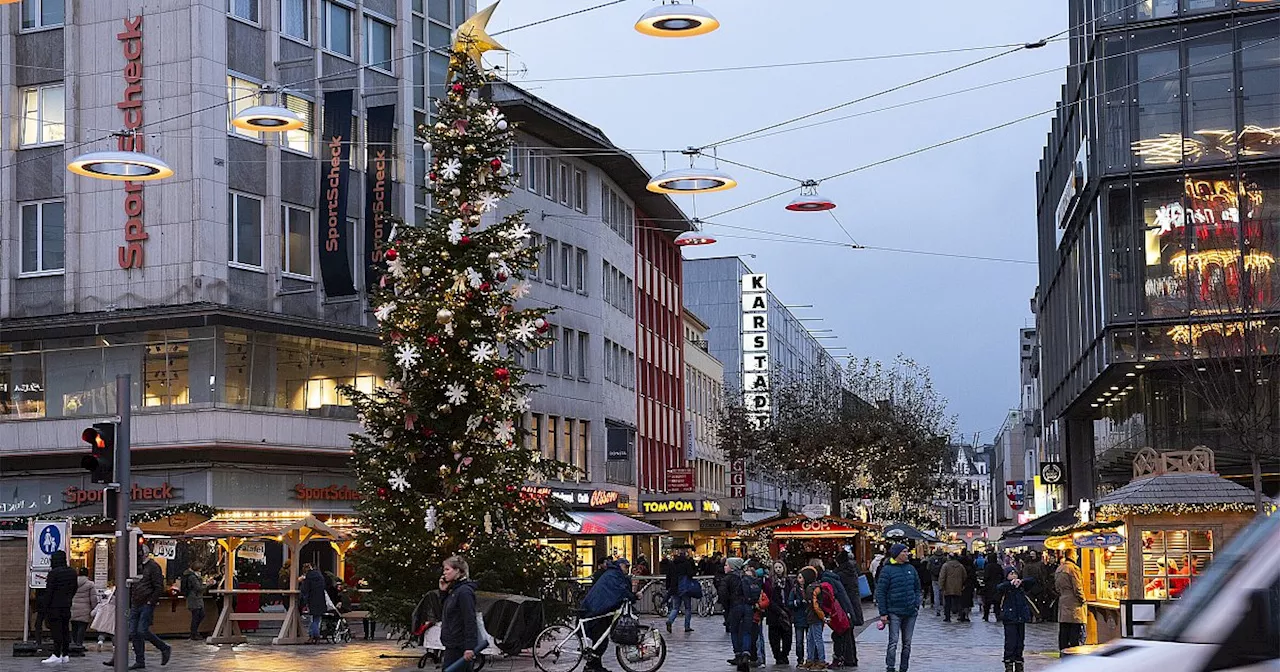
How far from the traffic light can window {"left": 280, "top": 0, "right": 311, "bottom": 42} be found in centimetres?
2577

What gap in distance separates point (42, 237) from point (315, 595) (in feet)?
46.8

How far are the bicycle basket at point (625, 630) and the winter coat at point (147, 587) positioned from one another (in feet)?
23.2

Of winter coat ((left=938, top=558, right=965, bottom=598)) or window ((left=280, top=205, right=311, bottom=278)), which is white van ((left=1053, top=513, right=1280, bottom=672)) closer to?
window ((left=280, top=205, right=311, bottom=278))

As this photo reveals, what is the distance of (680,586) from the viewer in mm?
39594

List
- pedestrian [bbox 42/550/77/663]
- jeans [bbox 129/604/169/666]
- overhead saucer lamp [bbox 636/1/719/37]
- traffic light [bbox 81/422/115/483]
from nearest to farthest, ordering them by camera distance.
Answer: traffic light [bbox 81/422/115/483] → overhead saucer lamp [bbox 636/1/719/37] → pedestrian [bbox 42/550/77/663] → jeans [bbox 129/604/169/666]

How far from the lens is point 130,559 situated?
1814 cm

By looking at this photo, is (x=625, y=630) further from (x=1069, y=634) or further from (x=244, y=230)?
(x=244, y=230)

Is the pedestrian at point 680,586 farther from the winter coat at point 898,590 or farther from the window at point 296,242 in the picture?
the winter coat at point 898,590

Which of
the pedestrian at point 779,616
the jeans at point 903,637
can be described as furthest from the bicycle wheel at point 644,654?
the jeans at point 903,637

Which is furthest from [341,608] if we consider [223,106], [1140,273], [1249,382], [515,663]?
[1140,273]

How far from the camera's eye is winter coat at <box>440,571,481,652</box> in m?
14.5

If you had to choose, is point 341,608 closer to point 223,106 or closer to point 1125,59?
point 223,106

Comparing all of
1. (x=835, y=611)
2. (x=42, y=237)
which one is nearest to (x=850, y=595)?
(x=835, y=611)

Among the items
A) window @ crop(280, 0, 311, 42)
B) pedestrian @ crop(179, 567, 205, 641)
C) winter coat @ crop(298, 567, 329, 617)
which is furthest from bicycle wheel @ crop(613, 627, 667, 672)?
window @ crop(280, 0, 311, 42)
